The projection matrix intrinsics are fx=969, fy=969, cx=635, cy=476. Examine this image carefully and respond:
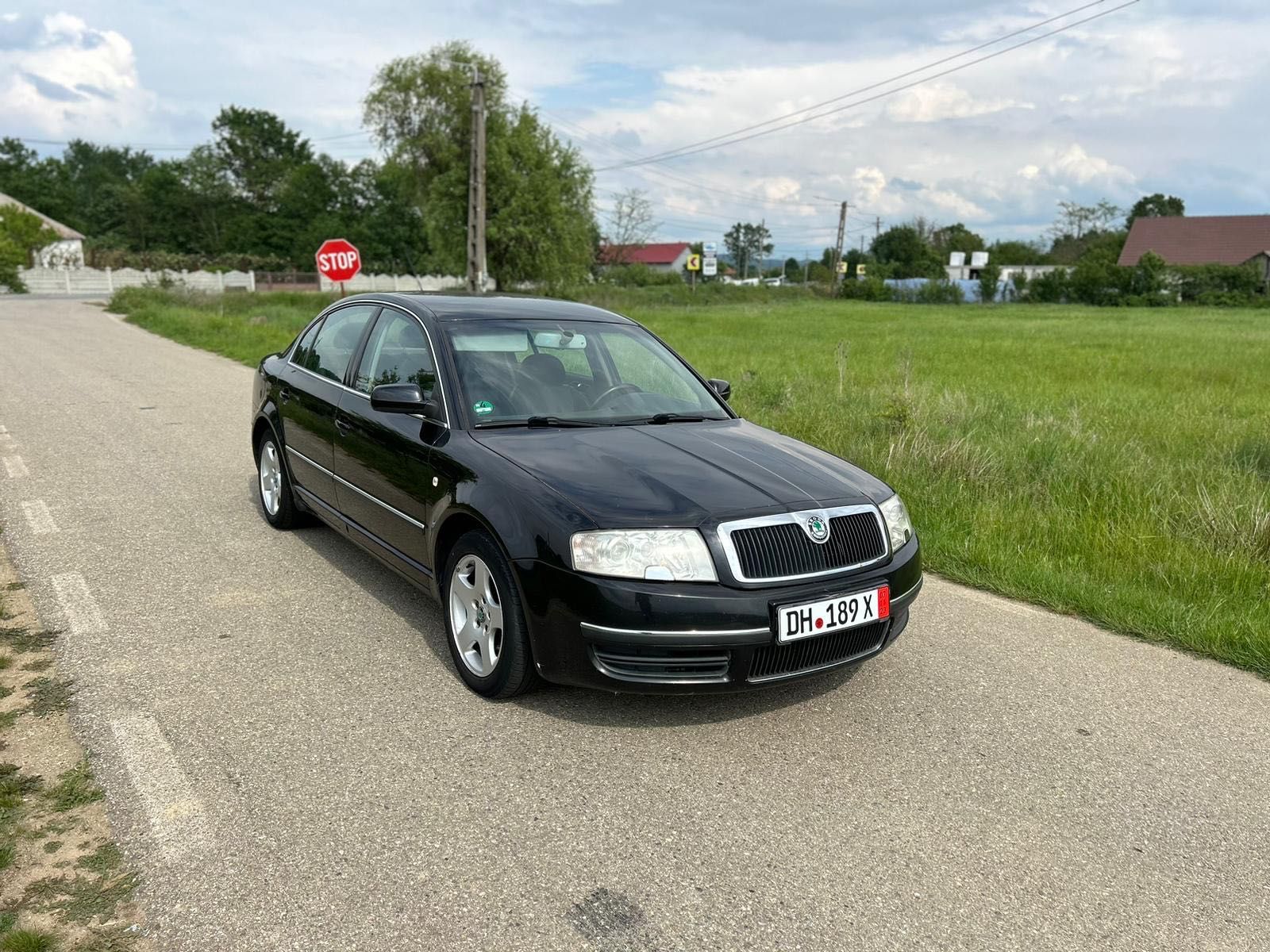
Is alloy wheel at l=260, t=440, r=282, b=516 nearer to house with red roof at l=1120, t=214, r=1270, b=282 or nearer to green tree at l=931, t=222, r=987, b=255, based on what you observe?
house with red roof at l=1120, t=214, r=1270, b=282

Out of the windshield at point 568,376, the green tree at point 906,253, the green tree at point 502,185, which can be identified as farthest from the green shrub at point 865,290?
the windshield at point 568,376

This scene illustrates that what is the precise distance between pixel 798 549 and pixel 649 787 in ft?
3.29

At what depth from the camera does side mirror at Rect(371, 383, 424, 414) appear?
4270 mm

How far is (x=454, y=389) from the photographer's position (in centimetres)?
446

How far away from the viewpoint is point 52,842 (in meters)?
2.81

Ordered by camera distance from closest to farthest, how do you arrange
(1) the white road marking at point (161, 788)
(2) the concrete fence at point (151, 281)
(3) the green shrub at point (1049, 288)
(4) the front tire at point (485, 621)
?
(1) the white road marking at point (161, 788)
(4) the front tire at point (485, 621)
(2) the concrete fence at point (151, 281)
(3) the green shrub at point (1049, 288)

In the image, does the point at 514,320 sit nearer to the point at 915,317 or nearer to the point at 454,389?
the point at 454,389

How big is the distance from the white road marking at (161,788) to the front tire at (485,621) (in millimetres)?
1129

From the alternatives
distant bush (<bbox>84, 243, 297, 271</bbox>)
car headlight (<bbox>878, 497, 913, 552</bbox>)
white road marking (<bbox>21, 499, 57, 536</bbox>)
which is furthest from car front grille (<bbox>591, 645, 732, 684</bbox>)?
distant bush (<bbox>84, 243, 297, 271</bbox>)

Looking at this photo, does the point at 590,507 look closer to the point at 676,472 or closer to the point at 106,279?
the point at 676,472

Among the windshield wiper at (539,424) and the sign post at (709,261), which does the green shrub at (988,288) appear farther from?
the windshield wiper at (539,424)

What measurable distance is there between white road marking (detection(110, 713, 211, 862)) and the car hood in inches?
62.6

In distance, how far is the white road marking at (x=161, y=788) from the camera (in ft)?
9.35

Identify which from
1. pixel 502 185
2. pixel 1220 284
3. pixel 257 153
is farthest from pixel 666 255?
pixel 502 185
